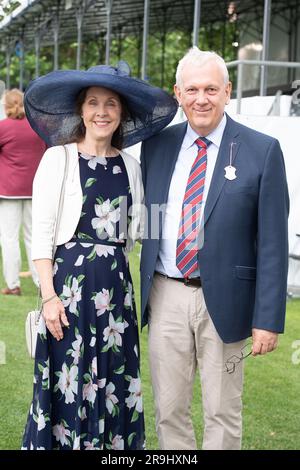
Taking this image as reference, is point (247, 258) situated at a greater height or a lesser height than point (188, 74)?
lesser

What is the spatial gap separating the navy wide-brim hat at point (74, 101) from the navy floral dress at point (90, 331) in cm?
23

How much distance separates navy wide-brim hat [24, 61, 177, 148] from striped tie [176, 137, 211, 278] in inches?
11.1

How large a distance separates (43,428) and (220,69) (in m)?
1.56

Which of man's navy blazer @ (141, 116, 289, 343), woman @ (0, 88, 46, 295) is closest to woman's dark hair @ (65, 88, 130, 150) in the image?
man's navy blazer @ (141, 116, 289, 343)

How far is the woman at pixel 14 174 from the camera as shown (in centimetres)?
757

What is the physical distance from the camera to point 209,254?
10.3 feet

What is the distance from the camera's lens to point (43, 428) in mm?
3191

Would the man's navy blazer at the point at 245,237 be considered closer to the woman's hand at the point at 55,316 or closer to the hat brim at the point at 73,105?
the hat brim at the point at 73,105

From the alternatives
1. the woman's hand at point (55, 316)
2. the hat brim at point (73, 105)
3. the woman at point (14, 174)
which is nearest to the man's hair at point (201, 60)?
the hat brim at point (73, 105)

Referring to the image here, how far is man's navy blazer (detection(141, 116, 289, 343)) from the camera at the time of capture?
310cm

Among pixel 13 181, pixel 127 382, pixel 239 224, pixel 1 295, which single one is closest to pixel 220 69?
pixel 239 224

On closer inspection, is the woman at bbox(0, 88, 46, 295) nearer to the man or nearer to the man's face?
the man
